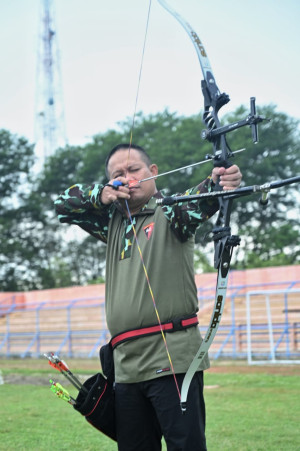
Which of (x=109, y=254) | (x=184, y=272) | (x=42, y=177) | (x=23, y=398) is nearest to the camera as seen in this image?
(x=184, y=272)

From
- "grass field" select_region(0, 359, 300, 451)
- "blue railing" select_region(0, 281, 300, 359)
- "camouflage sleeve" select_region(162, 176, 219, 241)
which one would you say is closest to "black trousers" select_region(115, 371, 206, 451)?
"camouflage sleeve" select_region(162, 176, 219, 241)

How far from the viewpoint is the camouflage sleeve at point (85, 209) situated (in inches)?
126

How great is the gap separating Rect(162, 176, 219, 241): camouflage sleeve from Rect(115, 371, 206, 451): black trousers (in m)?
0.64

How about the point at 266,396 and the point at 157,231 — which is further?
the point at 266,396

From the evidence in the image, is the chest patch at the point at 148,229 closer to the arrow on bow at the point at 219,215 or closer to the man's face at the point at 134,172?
the man's face at the point at 134,172

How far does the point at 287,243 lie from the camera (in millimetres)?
31062

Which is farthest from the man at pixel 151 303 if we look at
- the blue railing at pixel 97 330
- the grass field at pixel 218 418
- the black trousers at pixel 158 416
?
the blue railing at pixel 97 330

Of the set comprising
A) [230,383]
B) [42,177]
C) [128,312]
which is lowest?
[230,383]

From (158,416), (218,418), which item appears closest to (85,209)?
(158,416)

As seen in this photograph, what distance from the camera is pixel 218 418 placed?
636cm

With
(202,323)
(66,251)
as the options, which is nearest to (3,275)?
(66,251)

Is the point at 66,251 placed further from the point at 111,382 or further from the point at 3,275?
the point at 111,382

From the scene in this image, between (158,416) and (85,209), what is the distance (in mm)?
1051

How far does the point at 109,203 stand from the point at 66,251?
3934 cm
